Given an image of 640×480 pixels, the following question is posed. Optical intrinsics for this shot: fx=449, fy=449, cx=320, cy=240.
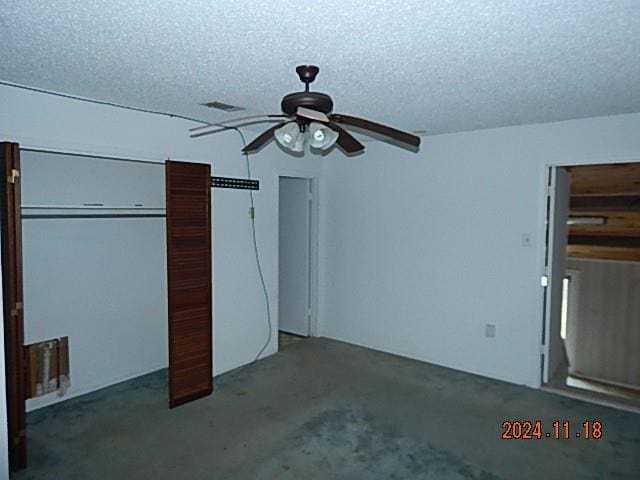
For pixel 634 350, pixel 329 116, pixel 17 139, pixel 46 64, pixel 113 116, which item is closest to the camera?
pixel 329 116

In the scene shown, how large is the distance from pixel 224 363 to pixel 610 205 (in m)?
4.75

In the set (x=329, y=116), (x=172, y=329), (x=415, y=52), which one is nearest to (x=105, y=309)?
(x=172, y=329)

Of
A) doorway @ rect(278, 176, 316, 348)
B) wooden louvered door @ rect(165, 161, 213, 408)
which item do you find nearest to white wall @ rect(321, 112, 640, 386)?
doorway @ rect(278, 176, 316, 348)

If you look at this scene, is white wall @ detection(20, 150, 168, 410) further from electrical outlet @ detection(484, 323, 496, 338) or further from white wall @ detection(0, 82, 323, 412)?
electrical outlet @ detection(484, 323, 496, 338)

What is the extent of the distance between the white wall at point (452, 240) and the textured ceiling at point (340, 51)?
754 millimetres

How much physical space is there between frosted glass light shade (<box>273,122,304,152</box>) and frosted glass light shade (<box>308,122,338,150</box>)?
0.07 meters

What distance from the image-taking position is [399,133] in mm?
2311

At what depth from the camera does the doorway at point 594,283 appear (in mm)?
4133

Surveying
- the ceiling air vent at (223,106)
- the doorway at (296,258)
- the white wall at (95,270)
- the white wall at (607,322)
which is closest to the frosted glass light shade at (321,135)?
the ceiling air vent at (223,106)

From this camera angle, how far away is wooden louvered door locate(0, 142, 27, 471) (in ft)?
8.92

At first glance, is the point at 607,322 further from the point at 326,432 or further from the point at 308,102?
the point at 308,102

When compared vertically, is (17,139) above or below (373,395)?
above

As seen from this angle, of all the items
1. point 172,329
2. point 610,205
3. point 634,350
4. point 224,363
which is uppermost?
point 610,205

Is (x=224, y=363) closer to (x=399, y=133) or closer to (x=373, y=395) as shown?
(x=373, y=395)
